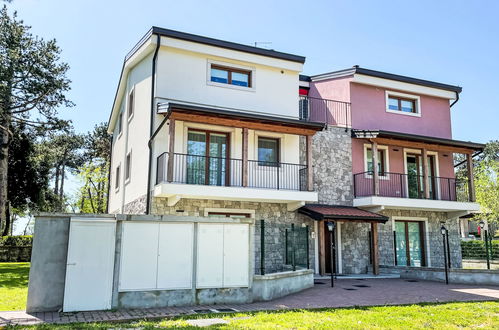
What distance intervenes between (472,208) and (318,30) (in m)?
10.9

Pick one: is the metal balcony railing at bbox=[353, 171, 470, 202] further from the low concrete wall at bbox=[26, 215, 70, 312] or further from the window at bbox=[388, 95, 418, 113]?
the low concrete wall at bbox=[26, 215, 70, 312]

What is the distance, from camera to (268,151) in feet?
53.0

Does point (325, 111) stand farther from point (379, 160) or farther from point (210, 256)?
point (210, 256)

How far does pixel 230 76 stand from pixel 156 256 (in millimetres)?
9087

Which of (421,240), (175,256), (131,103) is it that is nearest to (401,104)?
(421,240)

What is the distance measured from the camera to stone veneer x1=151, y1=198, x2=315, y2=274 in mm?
12227

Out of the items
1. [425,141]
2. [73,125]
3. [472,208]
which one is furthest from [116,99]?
[472,208]

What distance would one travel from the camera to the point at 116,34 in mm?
16406

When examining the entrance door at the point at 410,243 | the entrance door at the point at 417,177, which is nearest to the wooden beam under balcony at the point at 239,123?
the entrance door at the point at 417,177

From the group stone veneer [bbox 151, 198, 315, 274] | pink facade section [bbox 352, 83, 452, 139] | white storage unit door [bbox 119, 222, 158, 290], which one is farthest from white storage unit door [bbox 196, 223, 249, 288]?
pink facade section [bbox 352, 83, 452, 139]

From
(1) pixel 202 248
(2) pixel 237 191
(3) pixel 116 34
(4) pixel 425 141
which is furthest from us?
(4) pixel 425 141

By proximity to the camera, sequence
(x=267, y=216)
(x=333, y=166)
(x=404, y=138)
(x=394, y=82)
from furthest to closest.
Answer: (x=394, y=82)
(x=333, y=166)
(x=404, y=138)
(x=267, y=216)

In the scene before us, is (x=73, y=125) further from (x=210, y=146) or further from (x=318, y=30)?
(x=318, y=30)

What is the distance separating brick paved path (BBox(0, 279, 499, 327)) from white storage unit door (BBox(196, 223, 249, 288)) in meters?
0.61
